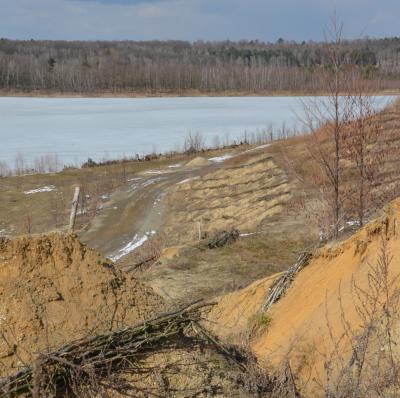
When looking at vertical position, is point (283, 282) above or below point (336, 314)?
below

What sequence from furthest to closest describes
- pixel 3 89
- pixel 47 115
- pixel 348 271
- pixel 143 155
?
pixel 3 89
pixel 47 115
pixel 143 155
pixel 348 271

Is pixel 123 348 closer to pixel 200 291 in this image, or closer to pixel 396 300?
pixel 396 300

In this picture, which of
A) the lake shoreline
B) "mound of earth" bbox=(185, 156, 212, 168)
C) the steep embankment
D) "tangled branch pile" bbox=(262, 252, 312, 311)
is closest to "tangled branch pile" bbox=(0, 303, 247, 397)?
the steep embankment

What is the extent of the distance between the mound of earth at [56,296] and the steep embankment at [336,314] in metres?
2.05

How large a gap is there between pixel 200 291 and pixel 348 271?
5.11m

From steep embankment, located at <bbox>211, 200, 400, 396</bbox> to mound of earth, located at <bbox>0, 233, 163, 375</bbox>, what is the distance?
80.7 inches

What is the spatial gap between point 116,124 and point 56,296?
69.6 m

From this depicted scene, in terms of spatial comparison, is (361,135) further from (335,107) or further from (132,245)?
(132,245)

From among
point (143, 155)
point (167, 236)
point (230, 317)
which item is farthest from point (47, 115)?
point (230, 317)

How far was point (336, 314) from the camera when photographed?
26.5 feet

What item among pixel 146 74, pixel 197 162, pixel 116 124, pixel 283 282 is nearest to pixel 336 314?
pixel 283 282

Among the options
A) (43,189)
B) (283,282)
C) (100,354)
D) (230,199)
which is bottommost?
(230,199)

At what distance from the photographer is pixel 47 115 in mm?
83250

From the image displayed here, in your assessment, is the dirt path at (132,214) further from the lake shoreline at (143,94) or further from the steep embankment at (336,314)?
the lake shoreline at (143,94)
